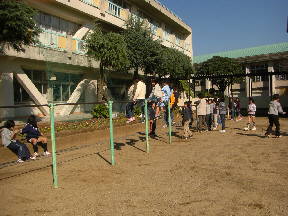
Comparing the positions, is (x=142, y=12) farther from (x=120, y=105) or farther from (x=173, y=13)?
(x=120, y=105)

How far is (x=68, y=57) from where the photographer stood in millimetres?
18422

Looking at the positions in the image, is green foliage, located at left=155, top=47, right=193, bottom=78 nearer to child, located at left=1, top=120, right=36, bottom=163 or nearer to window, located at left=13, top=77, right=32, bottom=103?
window, located at left=13, top=77, right=32, bottom=103

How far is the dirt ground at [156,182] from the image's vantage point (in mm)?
4363

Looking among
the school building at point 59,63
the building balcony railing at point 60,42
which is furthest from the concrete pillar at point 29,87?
the building balcony railing at point 60,42

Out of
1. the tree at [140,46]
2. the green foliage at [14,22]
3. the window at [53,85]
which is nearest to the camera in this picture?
the green foliage at [14,22]

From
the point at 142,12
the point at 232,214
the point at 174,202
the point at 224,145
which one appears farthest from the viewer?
the point at 142,12

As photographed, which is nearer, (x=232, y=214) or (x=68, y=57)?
(x=232, y=214)

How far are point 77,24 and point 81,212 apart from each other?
18687mm

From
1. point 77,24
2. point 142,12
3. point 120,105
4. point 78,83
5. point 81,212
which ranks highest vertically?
point 142,12

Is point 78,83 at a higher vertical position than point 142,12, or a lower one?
lower

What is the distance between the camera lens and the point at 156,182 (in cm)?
574

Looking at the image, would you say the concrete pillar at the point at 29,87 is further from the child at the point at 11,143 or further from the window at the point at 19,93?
the child at the point at 11,143

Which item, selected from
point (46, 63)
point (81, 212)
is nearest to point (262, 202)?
point (81, 212)

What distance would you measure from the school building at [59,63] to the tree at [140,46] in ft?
6.31
